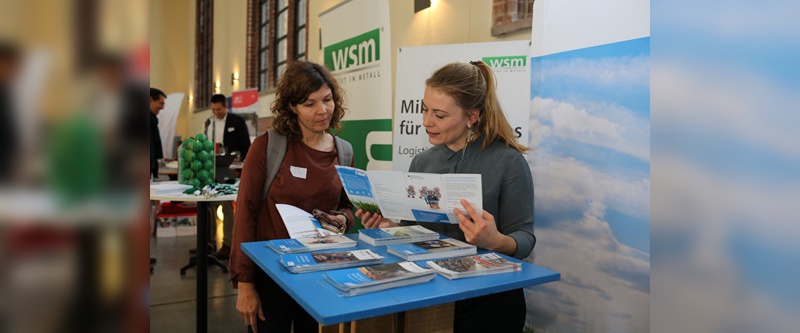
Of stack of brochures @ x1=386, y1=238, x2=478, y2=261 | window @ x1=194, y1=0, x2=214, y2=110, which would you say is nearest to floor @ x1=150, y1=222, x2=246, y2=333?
stack of brochures @ x1=386, y1=238, x2=478, y2=261

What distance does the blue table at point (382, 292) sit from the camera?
106 cm

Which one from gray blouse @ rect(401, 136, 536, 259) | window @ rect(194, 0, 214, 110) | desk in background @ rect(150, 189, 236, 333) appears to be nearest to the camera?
gray blouse @ rect(401, 136, 536, 259)

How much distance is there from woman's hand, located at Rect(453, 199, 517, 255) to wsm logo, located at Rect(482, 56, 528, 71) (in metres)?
1.46

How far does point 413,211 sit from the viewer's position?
65.4 inches

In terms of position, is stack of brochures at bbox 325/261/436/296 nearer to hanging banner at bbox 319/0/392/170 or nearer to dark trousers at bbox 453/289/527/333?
dark trousers at bbox 453/289/527/333

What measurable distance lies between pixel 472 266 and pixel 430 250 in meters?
0.18

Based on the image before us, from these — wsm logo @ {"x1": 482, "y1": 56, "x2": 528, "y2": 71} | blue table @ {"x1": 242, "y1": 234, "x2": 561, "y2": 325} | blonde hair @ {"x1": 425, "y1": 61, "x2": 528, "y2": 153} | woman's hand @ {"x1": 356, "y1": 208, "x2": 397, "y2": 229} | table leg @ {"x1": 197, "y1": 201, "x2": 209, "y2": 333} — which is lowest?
table leg @ {"x1": 197, "y1": 201, "x2": 209, "y2": 333}

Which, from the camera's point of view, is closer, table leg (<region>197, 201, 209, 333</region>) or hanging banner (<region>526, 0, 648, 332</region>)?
hanging banner (<region>526, 0, 648, 332</region>)

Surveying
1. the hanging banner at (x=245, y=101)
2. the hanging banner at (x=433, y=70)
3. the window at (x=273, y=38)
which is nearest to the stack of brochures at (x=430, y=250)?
the hanging banner at (x=433, y=70)

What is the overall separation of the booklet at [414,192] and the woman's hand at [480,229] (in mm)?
19

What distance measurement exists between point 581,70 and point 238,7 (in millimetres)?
12368

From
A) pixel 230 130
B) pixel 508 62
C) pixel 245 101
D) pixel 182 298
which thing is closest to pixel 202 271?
pixel 182 298


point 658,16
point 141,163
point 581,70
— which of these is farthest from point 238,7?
point 141,163

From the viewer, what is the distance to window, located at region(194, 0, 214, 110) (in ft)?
48.9
